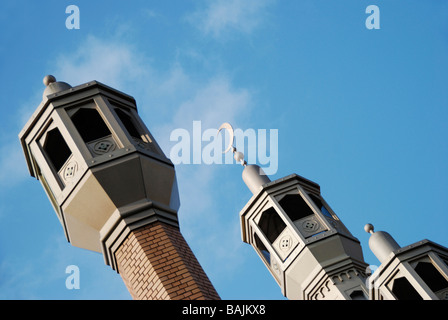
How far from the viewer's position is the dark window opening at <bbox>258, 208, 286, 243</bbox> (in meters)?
23.2

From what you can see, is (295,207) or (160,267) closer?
(160,267)

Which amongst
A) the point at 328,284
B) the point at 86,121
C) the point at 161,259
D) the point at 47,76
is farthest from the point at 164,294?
the point at 328,284

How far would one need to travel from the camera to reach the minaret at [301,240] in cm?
2098

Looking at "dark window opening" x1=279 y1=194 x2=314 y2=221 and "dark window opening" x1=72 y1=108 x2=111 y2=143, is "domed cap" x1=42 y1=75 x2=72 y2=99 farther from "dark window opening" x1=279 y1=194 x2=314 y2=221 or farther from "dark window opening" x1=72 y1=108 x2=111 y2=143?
"dark window opening" x1=279 y1=194 x2=314 y2=221

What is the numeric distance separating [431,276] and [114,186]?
12020 millimetres

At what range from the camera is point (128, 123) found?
13.5m

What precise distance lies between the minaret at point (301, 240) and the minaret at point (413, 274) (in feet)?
3.32

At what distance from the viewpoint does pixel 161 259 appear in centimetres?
1048

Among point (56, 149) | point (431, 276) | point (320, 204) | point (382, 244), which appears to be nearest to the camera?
point (56, 149)

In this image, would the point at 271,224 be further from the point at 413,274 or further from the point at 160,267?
the point at 160,267

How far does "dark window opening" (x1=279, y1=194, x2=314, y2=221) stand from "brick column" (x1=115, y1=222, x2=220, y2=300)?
12267 mm

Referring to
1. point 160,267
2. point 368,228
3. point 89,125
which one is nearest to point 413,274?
point 368,228

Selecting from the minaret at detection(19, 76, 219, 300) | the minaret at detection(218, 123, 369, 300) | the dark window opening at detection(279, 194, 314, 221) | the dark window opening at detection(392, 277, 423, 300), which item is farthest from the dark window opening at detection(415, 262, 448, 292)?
the minaret at detection(19, 76, 219, 300)
